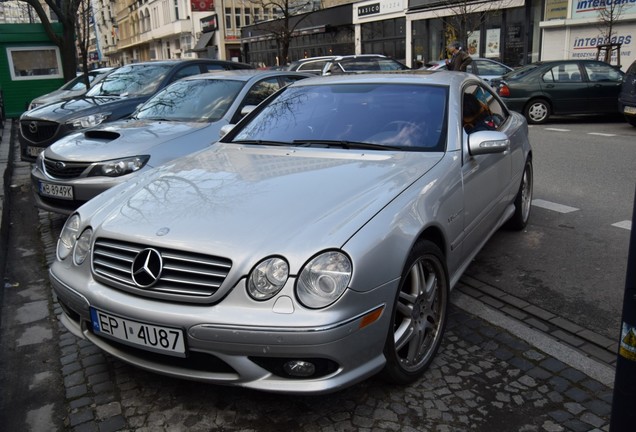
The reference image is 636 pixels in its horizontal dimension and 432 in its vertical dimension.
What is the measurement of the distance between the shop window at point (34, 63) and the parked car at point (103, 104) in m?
9.36

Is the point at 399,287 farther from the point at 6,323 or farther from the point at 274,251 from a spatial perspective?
the point at 6,323

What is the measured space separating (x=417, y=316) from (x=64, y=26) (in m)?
16.3

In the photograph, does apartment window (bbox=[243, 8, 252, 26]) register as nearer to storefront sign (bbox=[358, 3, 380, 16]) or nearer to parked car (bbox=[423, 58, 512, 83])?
storefront sign (bbox=[358, 3, 380, 16])

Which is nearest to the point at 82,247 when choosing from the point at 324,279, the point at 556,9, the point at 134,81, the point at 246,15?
the point at 324,279

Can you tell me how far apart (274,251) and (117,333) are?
2.81 feet

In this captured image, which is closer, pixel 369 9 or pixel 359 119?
pixel 359 119

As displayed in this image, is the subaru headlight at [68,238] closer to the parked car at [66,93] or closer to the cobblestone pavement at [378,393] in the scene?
the cobblestone pavement at [378,393]

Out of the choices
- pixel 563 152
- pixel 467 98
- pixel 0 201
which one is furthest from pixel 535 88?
pixel 0 201

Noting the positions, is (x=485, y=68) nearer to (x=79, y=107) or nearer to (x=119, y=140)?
(x=79, y=107)

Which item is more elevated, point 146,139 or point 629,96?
point 146,139

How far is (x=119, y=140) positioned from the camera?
565 cm

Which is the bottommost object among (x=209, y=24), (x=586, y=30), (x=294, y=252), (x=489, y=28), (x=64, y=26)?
(x=294, y=252)

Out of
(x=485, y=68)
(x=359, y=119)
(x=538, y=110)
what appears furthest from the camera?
(x=485, y=68)

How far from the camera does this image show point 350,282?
2.46 metres
